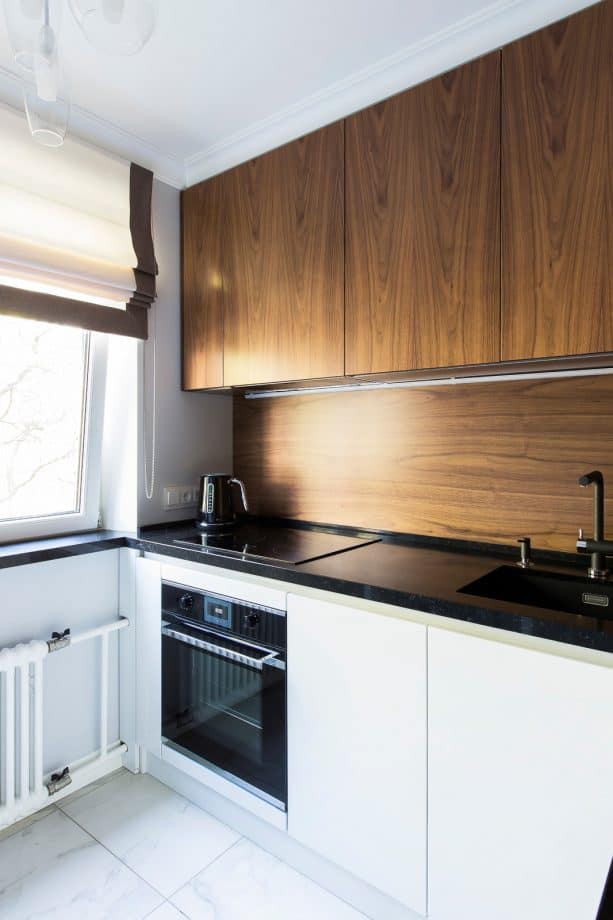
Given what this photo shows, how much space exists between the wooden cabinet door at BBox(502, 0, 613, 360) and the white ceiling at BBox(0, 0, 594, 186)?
11 cm

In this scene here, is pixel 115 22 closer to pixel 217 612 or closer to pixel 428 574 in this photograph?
pixel 428 574

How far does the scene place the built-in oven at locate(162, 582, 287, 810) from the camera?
5.23 ft

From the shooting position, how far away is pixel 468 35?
1464mm

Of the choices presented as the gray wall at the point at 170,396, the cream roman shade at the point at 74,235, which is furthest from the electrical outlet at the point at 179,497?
the cream roman shade at the point at 74,235

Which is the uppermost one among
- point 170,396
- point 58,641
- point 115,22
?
point 115,22

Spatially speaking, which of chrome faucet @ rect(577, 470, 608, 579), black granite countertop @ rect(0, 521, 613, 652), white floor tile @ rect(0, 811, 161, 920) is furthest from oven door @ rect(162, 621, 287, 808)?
chrome faucet @ rect(577, 470, 608, 579)

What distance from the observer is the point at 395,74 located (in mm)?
1618

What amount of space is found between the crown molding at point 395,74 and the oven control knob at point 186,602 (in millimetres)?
1643

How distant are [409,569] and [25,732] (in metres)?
1.37

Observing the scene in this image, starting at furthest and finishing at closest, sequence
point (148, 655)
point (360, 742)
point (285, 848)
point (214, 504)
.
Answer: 1. point (214, 504)
2. point (148, 655)
3. point (285, 848)
4. point (360, 742)

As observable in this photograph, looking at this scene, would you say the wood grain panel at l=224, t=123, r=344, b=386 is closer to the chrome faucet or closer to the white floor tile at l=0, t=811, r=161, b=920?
the chrome faucet

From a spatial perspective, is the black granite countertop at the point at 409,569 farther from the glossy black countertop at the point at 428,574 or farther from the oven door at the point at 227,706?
the oven door at the point at 227,706

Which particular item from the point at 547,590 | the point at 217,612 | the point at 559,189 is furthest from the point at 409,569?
the point at 559,189

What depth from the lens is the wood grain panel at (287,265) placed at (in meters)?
1.75
